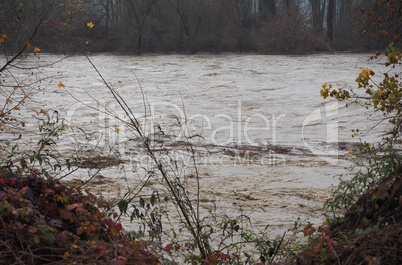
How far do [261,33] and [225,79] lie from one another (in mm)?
11483

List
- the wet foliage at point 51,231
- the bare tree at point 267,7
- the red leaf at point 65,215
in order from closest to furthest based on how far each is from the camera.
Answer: the wet foliage at point 51,231 → the red leaf at point 65,215 → the bare tree at point 267,7

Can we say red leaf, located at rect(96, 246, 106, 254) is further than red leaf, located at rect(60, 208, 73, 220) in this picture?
No

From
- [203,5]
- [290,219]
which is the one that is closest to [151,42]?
[203,5]

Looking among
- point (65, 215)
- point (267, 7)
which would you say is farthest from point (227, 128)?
point (267, 7)

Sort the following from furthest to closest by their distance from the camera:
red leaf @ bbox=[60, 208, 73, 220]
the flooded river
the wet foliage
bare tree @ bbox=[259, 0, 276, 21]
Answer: bare tree @ bbox=[259, 0, 276, 21] → the flooded river → red leaf @ bbox=[60, 208, 73, 220] → the wet foliage

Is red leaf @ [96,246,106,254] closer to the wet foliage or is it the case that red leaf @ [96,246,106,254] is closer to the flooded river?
the wet foliage

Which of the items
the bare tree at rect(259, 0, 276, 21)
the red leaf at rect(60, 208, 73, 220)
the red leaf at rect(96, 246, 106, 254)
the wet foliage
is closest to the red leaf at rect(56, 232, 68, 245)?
the wet foliage

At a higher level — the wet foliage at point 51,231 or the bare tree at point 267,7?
the bare tree at point 267,7

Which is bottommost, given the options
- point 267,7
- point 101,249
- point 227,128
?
point 227,128

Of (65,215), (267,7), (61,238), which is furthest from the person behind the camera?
(267,7)

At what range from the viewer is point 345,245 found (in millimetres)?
2820

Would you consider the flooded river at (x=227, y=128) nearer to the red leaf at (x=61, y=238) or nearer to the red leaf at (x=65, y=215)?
the red leaf at (x=65, y=215)

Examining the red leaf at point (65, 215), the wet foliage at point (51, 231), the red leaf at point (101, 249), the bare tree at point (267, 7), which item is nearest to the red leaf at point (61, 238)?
the wet foliage at point (51, 231)

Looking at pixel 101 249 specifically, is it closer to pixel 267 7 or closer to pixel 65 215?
pixel 65 215
